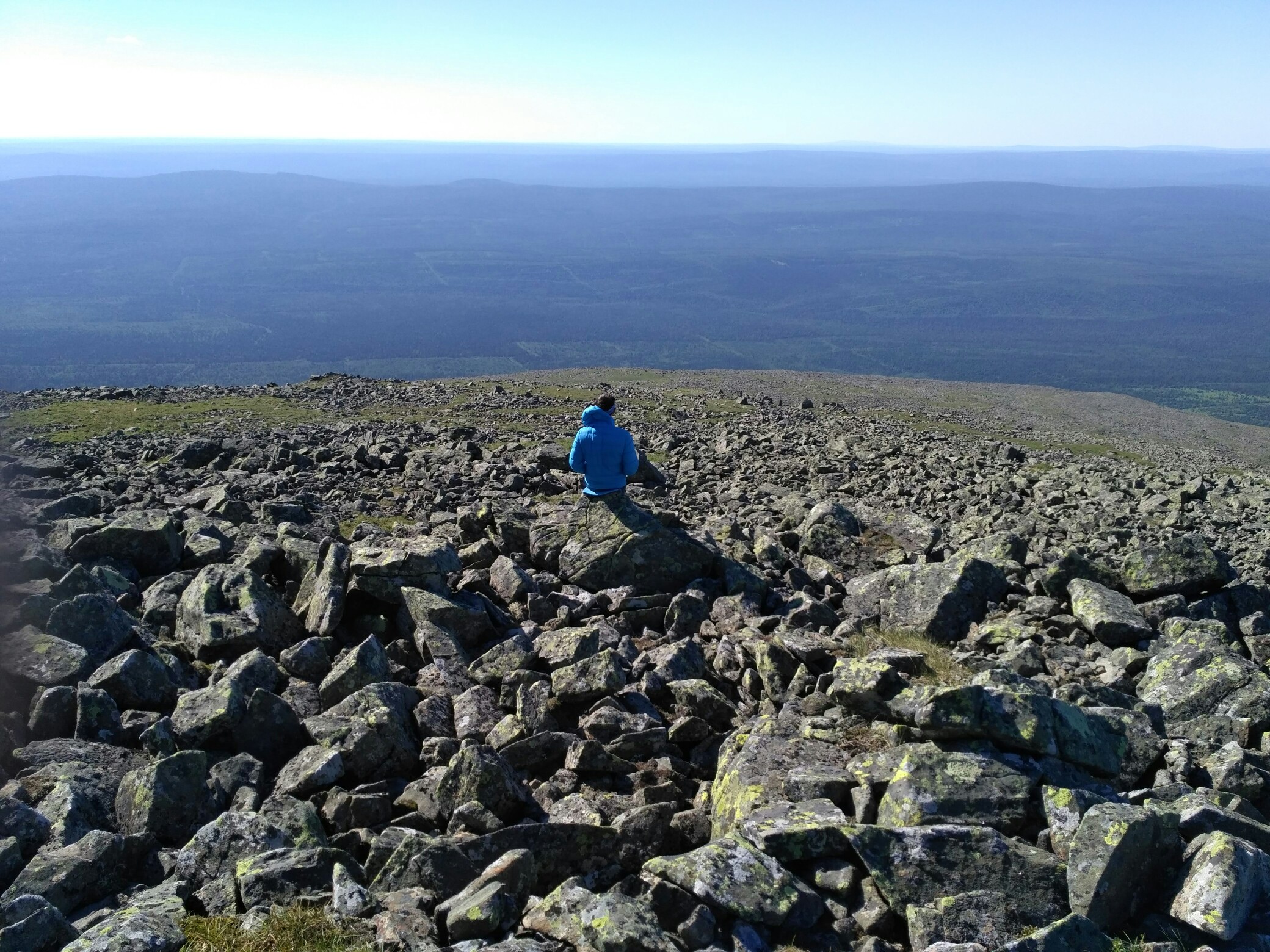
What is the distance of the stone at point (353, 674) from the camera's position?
13148 millimetres

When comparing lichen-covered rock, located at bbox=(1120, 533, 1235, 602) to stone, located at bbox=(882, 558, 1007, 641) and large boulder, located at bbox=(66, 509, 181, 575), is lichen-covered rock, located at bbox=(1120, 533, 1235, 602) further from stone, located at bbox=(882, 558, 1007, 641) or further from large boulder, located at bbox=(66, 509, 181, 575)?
large boulder, located at bbox=(66, 509, 181, 575)

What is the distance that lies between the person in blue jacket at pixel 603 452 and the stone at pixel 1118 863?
1128 cm

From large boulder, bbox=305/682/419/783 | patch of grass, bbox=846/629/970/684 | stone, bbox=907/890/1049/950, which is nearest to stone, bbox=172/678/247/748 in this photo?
large boulder, bbox=305/682/419/783

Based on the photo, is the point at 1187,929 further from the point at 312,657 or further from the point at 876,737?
the point at 312,657

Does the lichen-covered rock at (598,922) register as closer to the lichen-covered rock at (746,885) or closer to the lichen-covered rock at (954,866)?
the lichen-covered rock at (746,885)

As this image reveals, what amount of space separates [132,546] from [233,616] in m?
4.22

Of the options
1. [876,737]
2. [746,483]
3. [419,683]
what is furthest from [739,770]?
[746,483]

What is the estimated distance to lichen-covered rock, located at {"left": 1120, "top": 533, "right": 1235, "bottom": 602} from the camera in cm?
1702

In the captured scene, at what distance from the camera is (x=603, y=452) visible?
1845cm

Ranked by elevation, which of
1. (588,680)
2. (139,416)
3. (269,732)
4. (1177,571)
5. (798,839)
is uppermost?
(1177,571)

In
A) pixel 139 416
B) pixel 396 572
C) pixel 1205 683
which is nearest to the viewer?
pixel 1205 683

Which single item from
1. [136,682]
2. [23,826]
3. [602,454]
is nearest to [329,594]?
[136,682]

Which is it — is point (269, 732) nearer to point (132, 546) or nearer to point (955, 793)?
point (132, 546)

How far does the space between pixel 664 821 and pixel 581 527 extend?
29.6 feet
